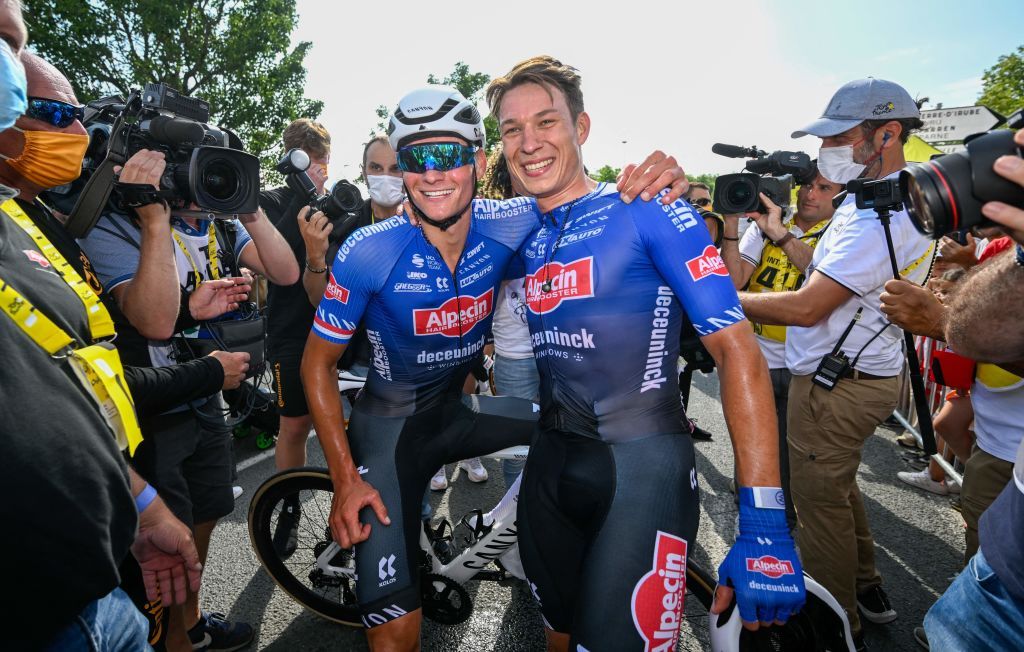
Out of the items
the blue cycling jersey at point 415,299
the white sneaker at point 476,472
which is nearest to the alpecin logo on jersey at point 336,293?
the blue cycling jersey at point 415,299

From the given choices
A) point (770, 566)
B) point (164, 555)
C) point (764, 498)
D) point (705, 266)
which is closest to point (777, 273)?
point (705, 266)

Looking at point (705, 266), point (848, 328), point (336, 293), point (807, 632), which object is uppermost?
point (705, 266)

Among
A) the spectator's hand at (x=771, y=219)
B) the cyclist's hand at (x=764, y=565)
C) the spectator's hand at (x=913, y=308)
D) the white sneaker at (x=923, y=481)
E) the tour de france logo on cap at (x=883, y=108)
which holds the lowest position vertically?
the white sneaker at (x=923, y=481)

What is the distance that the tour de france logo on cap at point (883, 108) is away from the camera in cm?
306

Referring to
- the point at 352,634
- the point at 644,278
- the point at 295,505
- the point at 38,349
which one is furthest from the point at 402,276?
the point at 352,634

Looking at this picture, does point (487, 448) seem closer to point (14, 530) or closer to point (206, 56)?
point (14, 530)

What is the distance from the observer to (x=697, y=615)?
123 inches

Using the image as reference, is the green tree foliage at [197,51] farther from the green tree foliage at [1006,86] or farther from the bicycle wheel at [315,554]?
the green tree foliage at [1006,86]

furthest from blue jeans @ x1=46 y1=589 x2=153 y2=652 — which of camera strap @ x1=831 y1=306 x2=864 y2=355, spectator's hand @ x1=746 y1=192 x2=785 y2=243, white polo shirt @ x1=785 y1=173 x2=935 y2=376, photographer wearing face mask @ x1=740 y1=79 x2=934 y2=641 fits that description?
spectator's hand @ x1=746 y1=192 x2=785 y2=243

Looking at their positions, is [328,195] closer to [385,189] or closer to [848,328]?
[385,189]

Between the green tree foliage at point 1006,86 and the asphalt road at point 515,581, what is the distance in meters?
20.0

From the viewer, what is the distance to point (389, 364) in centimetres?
263

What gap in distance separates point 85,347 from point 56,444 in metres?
0.36

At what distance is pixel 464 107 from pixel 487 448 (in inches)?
70.8
